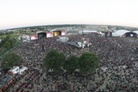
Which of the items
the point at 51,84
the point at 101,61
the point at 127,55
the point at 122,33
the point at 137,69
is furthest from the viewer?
the point at 122,33

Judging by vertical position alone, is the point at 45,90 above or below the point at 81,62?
below

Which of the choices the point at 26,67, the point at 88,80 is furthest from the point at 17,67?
the point at 88,80

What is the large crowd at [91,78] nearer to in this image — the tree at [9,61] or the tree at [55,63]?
the tree at [55,63]

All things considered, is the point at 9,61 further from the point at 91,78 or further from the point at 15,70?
the point at 91,78

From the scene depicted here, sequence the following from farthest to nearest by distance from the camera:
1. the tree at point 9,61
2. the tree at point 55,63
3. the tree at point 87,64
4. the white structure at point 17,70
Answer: the tree at point 9,61 < the white structure at point 17,70 < the tree at point 55,63 < the tree at point 87,64

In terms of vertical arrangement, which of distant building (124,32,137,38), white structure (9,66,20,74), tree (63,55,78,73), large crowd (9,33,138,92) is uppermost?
tree (63,55,78,73)

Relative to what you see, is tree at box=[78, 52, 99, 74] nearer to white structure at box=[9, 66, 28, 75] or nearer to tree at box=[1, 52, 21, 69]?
white structure at box=[9, 66, 28, 75]

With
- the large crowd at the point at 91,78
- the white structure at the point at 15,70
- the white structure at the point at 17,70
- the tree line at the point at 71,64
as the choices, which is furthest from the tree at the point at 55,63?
the white structure at the point at 15,70

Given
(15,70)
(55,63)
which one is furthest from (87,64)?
(15,70)

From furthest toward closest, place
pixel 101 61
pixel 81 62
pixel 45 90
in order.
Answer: pixel 101 61
pixel 81 62
pixel 45 90

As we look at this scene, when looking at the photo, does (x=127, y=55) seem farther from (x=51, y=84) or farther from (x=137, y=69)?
(x=51, y=84)

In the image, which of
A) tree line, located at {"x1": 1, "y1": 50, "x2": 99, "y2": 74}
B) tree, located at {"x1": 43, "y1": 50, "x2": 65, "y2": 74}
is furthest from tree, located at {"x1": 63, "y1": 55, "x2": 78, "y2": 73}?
tree, located at {"x1": 43, "y1": 50, "x2": 65, "y2": 74}
